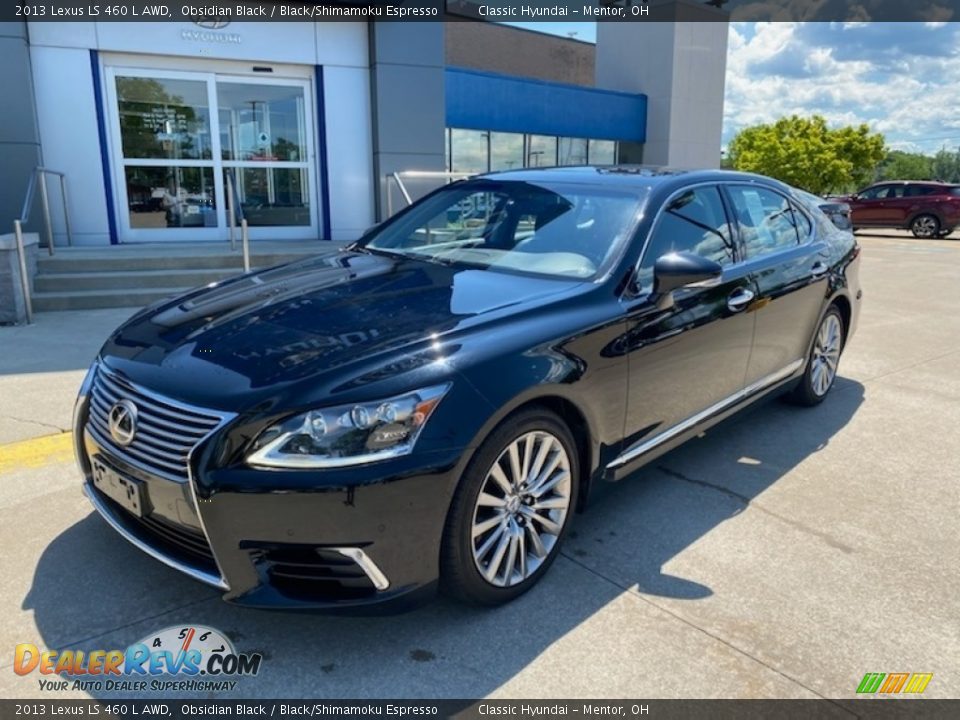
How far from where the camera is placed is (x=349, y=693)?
7.68 feet

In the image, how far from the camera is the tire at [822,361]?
501cm

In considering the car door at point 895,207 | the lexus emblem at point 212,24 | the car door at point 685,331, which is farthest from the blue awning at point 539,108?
the car door at point 685,331

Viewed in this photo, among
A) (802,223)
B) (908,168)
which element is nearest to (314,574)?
(802,223)

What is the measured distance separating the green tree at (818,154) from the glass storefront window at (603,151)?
21.3m

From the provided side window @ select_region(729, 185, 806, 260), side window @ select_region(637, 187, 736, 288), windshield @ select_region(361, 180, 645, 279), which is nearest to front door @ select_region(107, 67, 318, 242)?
windshield @ select_region(361, 180, 645, 279)

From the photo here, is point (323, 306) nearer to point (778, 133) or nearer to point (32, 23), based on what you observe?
point (32, 23)

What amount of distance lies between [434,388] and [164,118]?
9536 millimetres

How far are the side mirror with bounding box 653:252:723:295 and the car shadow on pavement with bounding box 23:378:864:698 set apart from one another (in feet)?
3.08

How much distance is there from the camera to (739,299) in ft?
12.8

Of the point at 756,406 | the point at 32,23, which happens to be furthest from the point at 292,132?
the point at 756,406

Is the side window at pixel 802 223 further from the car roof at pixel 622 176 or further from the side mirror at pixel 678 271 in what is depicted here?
the side mirror at pixel 678 271

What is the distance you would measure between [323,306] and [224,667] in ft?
4.56

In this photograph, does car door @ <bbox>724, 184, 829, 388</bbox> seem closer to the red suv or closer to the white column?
the white column

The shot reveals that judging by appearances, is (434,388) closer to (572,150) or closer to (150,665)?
(150,665)
